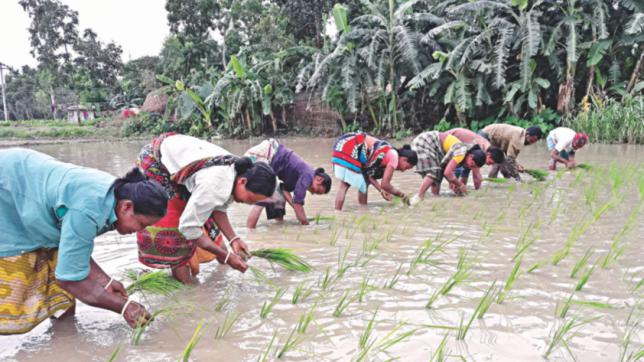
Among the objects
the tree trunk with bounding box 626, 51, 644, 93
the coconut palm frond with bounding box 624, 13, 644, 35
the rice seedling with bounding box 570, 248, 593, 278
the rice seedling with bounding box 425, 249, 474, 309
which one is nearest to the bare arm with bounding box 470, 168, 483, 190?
the rice seedling with bounding box 570, 248, 593, 278

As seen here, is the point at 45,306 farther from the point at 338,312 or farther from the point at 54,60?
the point at 54,60

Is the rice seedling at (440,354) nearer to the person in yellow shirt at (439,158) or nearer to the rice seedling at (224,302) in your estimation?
the rice seedling at (224,302)

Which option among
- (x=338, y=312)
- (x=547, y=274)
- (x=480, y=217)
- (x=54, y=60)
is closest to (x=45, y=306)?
(x=338, y=312)

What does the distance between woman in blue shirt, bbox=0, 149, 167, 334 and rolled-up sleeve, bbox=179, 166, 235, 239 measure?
34cm

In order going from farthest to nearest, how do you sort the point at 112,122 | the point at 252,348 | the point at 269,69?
the point at 112,122
the point at 269,69
the point at 252,348

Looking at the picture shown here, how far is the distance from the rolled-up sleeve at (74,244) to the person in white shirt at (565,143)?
6.37 m

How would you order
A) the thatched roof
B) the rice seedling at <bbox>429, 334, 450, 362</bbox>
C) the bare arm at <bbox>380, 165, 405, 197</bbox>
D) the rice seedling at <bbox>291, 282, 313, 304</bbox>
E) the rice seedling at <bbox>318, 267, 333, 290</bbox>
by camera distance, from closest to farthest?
the rice seedling at <bbox>429, 334, 450, 362</bbox>
the rice seedling at <bbox>291, 282, 313, 304</bbox>
the rice seedling at <bbox>318, 267, 333, 290</bbox>
the bare arm at <bbox>380, 165, 405, 197</bbox>
the thatched roof

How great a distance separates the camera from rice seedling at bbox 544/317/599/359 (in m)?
1.64

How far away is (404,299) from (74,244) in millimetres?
1427

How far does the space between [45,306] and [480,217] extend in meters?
3.25

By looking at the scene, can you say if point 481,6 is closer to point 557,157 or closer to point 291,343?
point 557,157

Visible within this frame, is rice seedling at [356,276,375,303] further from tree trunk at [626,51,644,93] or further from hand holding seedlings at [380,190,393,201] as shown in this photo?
tree trunk at [626,51,644,93]

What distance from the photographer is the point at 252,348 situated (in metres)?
1.76

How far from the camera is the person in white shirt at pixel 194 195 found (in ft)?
7.34
